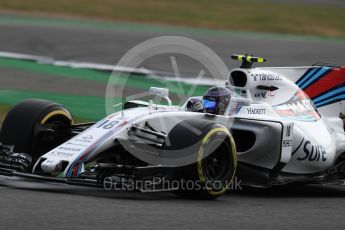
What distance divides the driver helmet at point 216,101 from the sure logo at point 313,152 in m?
0.98

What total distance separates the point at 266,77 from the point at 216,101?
0.99 metres

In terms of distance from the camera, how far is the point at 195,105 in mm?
8664

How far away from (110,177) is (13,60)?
33.1 ft

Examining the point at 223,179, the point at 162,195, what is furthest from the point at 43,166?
the point at 223,179

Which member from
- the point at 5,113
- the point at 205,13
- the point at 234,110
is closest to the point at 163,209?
the point at 234,110

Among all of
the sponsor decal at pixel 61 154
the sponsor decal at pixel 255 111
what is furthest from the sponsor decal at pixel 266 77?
the sponsor decal at pixel 61 154

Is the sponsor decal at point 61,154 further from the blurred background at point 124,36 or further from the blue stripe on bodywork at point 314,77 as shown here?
the blurred background at point 124,36

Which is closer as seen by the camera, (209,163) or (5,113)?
(209,163)

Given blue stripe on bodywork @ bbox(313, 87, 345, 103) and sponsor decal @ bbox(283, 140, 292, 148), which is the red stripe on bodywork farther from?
sponsor decal @ bbox(283, 140, 292, 148)

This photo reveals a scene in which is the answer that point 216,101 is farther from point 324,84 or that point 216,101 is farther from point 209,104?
point 324,84

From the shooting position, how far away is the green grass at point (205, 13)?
2594 cm

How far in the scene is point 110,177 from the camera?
769 cm

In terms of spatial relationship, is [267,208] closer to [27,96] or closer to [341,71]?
[341,71]

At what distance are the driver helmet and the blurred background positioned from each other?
162 inches
